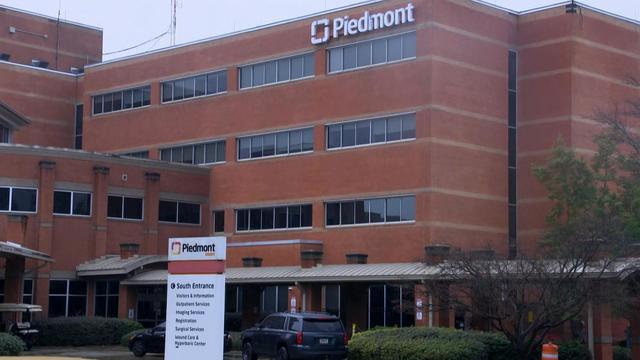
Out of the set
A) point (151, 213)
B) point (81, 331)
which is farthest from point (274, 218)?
point (81, 331)

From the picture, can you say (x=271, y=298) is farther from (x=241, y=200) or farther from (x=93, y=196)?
(x=93, y=196)

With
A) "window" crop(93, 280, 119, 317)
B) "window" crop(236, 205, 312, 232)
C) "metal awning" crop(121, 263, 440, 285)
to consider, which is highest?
"window" crop(236, 205, 312, 232)

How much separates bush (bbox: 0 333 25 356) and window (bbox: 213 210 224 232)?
77.9ft

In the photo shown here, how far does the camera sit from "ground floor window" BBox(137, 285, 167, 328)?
5222 cm

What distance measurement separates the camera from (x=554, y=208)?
49.0 m

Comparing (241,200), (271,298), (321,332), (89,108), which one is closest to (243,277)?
(271,298)

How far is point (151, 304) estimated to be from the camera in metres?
54.4

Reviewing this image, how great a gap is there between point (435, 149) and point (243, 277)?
10.6 metres

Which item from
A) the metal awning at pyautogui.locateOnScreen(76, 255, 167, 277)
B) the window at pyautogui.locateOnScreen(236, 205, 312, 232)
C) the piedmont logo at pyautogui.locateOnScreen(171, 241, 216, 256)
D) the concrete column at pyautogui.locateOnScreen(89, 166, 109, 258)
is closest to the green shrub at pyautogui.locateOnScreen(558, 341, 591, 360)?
the piedmont logo at pyautogui.locateOnScreen(171, 241, 216, 256)

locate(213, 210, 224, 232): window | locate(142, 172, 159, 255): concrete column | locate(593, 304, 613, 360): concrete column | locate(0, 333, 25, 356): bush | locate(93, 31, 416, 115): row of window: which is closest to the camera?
locate(593, 304, 613, 360): concrete column

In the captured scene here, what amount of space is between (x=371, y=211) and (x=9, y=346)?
20.7 m

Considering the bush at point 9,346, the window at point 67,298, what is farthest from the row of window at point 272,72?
the bush at point 9,346

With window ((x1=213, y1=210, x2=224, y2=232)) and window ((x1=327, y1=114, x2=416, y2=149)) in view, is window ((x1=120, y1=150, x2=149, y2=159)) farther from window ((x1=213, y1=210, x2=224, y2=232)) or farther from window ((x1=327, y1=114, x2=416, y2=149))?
window ((x1=327, y1=114, x2=416, y2=149))

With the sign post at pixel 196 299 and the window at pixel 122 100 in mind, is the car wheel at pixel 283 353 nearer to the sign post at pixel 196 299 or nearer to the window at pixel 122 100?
the sign post at pixel 196 299
